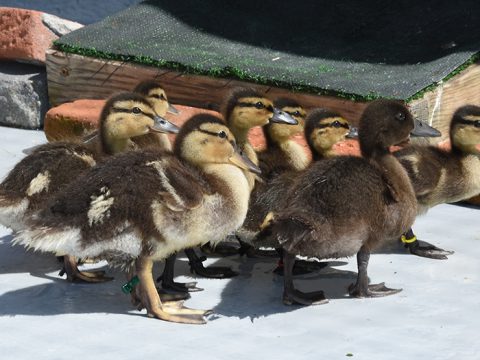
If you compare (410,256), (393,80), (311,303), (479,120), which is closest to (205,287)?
(311,303)

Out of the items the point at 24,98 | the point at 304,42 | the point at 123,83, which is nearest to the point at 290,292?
the point at 123,83

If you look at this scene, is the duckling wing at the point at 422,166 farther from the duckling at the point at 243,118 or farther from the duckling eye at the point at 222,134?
the duckling eye at the point at 222,134

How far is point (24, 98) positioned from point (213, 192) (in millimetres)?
3538

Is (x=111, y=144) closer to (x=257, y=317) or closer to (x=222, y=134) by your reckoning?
(x=222, y=134)

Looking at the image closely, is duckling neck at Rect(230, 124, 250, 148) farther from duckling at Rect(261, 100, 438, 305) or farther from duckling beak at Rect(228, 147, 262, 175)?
duckling at Rect(261, 100, 438, 305)

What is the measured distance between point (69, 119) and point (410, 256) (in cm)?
245

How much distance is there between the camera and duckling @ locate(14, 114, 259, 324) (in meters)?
4.63

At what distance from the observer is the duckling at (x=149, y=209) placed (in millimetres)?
4633

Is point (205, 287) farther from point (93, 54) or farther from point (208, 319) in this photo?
point (93, 54)

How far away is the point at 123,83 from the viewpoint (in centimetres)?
753

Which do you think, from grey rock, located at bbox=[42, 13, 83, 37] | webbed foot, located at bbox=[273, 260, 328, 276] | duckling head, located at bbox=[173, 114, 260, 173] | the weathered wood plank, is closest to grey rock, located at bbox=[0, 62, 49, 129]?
the weathered wood plank

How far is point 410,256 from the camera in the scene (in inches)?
229

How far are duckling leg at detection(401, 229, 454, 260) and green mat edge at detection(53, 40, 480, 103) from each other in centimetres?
100

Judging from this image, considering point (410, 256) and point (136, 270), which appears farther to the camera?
point (410, 256)
